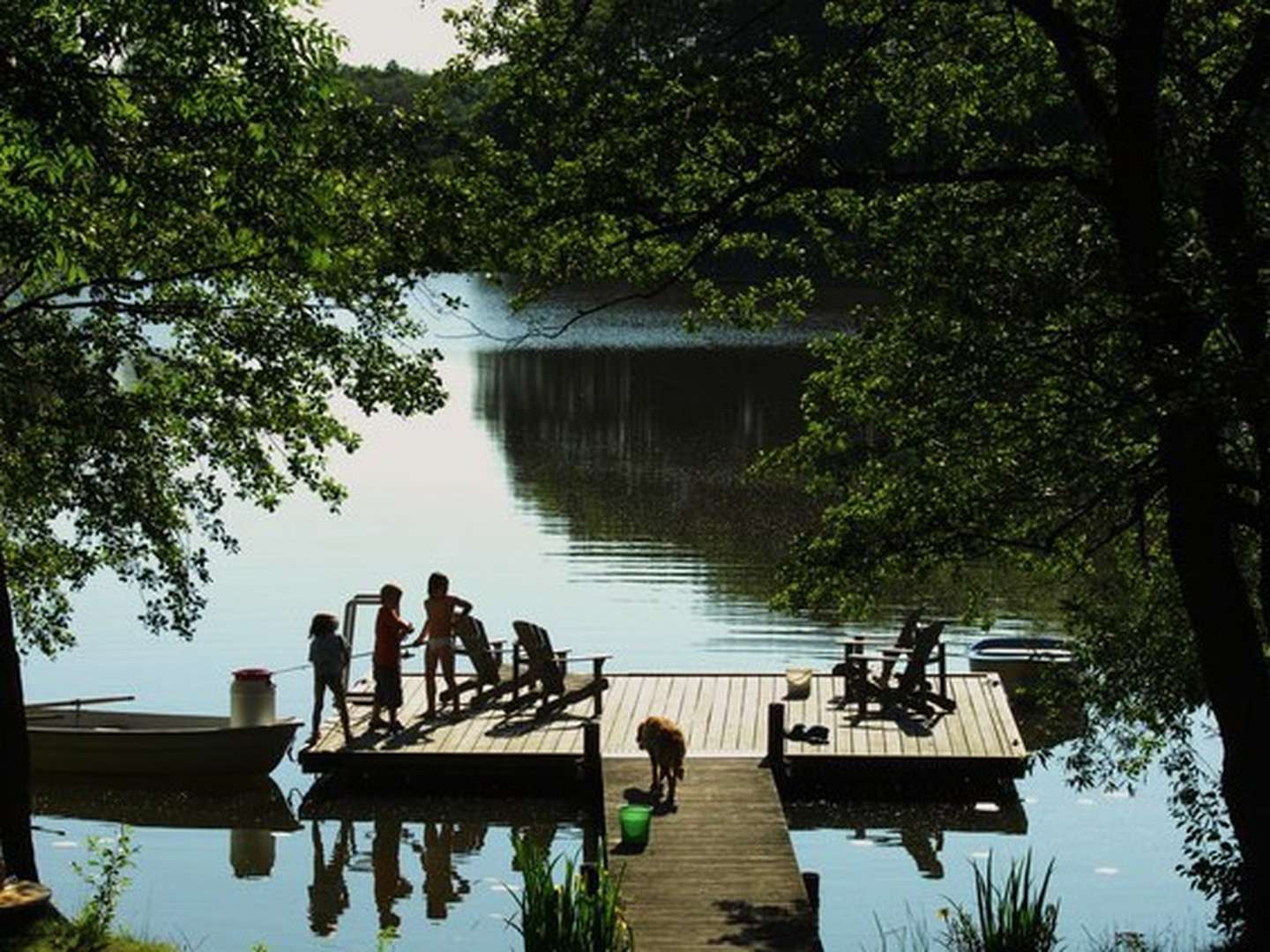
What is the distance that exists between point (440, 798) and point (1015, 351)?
975cm

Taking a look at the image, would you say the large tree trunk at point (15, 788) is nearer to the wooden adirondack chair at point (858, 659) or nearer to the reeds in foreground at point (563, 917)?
the reeds in foreground at point (563, 917)

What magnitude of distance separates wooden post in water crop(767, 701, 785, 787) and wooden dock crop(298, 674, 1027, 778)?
31 cm

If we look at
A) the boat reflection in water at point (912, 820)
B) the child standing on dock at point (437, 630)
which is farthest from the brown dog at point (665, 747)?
the child standing on dock at point (437, 630)

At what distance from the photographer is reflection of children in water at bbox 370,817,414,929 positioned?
62.0 ft

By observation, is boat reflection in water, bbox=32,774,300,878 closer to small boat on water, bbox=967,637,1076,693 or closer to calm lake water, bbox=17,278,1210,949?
calm lake water, bbox=17,278,1210,949

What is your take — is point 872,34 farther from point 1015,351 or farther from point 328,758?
point 328,758

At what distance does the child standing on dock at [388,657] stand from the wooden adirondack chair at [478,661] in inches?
24.3

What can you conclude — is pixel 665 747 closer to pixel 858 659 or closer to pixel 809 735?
pixel 809 735

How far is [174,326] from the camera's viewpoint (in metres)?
17.2

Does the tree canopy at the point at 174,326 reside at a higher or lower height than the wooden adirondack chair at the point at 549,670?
higher

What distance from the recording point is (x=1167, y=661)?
49.0 ft

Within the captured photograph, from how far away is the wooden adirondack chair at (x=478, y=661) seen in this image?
896 inches

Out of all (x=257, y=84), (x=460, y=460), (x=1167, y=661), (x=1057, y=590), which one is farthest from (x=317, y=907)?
(x=460, y=460)

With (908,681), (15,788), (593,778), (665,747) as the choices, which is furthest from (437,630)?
(15,788)
